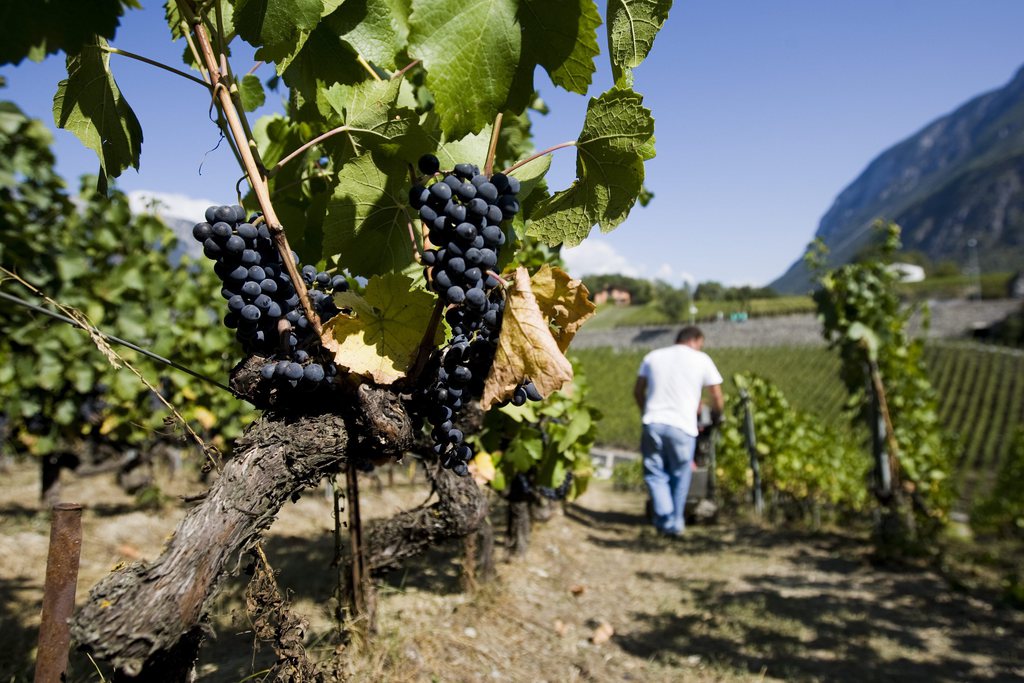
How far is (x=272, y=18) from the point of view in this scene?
1343 mm

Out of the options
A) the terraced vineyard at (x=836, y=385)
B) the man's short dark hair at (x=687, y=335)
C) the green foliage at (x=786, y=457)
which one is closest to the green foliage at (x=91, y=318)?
the man's short dark hair at (x=687, y=335)

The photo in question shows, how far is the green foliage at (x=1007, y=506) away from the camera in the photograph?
321 inches

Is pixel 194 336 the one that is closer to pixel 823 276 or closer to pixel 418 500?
pixel 418 500

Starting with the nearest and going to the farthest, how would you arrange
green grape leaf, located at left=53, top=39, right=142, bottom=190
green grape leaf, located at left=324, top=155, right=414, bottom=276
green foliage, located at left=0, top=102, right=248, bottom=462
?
green grape leaf, located at left=53, top=39, right=142, bottom=190
green grape leaf, located at left=324, top=155, right=414, bottom=276
green foliage, located at left=0, top=102, right=248, bottom=462

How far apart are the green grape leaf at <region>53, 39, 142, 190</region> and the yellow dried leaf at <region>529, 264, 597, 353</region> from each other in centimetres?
103

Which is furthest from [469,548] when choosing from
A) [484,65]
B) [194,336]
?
[194,336]

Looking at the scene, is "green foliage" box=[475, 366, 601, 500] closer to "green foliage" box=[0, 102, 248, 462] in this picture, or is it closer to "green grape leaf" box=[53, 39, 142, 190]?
"green grape leaf" box=[53, 39, 142, 190]

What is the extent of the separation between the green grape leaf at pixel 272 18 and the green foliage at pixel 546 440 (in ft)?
7.51

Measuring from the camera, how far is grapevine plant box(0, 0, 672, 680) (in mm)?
1236

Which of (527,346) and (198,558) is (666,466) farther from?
(198,558)

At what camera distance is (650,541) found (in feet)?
23.2

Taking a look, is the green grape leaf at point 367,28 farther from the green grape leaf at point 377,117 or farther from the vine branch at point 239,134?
the vine branch at point 239,134

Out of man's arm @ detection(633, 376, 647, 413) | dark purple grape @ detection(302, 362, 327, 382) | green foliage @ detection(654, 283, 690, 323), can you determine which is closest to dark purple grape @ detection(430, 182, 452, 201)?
dark purple grape @ detection(302, 362, 327, 382)

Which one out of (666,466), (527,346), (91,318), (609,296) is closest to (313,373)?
(527,346)
